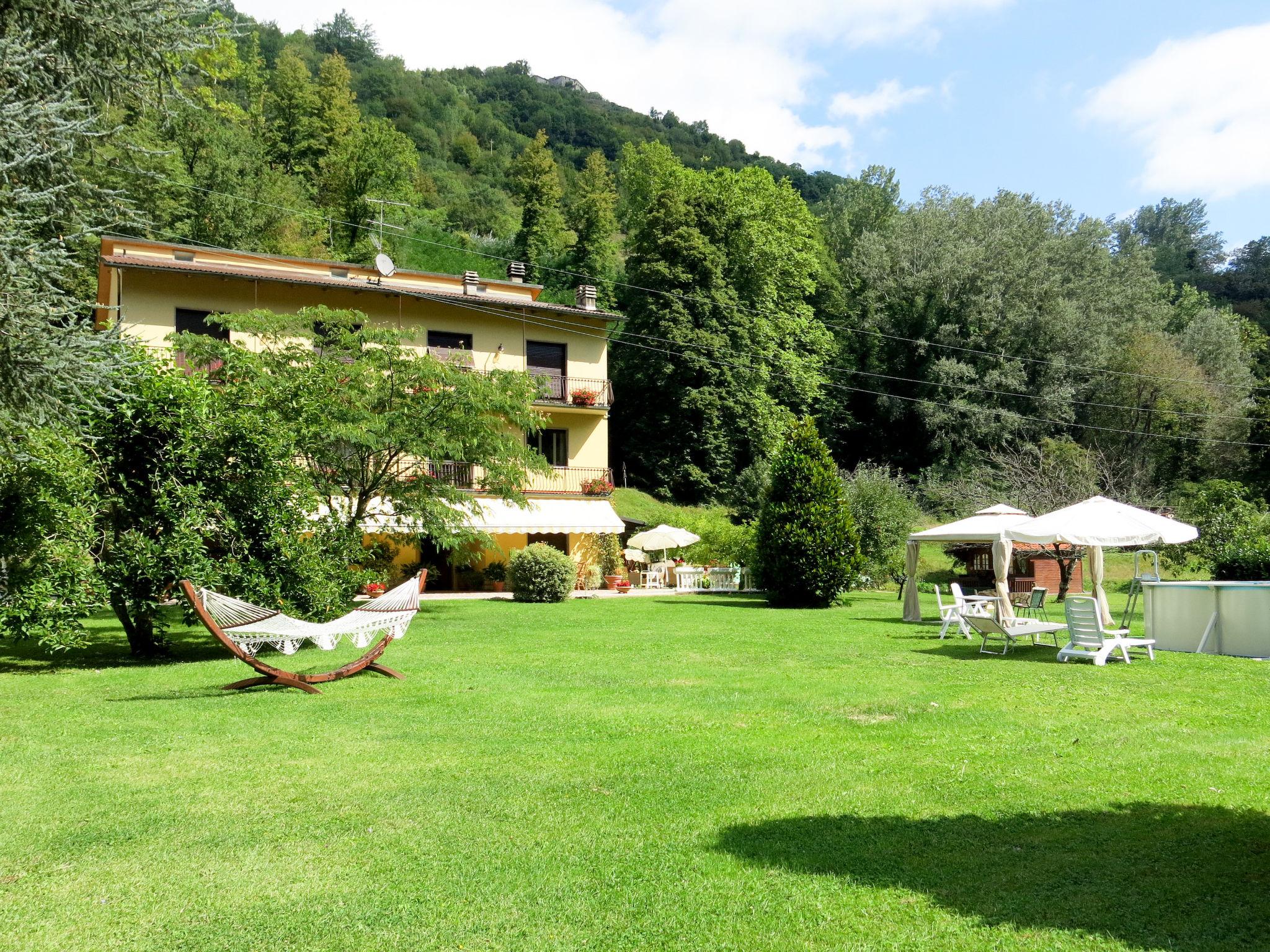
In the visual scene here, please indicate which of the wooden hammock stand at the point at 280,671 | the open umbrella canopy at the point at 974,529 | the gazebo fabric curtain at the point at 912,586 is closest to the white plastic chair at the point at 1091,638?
the open umbrella canopy at the point at 974,529

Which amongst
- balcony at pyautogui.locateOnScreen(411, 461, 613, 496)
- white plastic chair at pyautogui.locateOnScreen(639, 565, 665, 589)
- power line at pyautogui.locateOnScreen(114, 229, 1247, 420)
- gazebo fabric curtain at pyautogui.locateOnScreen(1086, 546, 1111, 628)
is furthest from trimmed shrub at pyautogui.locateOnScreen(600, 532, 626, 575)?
gazebo fabric curtain at pyautogui.locateOnScreen(1086, 546, 1111, 628)

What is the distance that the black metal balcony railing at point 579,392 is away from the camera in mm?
32250

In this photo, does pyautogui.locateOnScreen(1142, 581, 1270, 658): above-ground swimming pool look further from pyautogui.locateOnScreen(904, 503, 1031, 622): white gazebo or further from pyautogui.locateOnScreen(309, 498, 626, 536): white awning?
pyautogui.locateOnScreen(309, 498, 626, 536): white awning

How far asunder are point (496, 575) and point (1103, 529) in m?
18.7

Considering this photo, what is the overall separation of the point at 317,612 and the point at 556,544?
60.2ft

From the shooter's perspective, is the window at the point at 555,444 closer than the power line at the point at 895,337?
Yes

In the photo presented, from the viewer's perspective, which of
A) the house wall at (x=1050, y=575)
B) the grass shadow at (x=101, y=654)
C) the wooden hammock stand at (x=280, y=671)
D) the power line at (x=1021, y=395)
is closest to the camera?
the wooden hammock stand at (x=280, y=671)

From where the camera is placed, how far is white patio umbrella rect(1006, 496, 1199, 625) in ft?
44.6

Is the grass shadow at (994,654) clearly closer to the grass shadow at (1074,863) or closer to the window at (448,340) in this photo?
the grass shadow at (1074,863)

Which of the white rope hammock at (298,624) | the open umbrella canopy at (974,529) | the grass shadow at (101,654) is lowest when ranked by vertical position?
the grass shadow at (101,654)

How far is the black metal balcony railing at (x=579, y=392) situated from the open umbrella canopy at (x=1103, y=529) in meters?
19.2

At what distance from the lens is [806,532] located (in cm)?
2202

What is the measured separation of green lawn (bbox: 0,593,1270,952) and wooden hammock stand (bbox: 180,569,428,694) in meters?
0.26

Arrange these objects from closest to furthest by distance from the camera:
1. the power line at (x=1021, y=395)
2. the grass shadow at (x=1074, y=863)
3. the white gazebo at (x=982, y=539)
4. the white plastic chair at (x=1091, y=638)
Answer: the grass shadow at (x=1074, y=863) → the white plastic chair at (x=1091, y=638) → the white gazebo at (x=982, y=539) → the power line at (x=1021, y=395)
